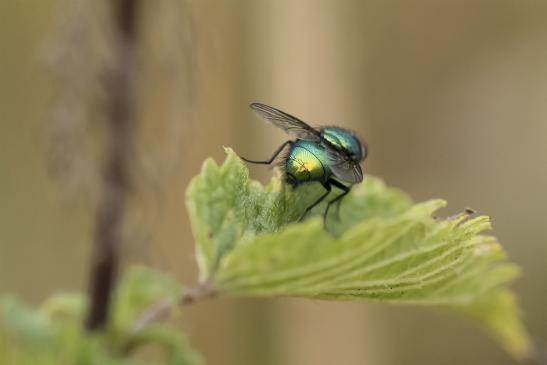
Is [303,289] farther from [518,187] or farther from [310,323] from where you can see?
[518,187]

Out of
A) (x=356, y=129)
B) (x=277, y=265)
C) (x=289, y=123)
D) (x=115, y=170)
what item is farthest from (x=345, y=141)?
(x=356, y=129)

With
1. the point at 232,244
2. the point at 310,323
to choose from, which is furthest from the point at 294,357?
the point at 232,244

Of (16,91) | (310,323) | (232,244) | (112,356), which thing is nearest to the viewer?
(232,244)

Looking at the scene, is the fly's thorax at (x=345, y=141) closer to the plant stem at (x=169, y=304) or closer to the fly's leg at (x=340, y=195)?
the fly's leg at (x=340, y=195)

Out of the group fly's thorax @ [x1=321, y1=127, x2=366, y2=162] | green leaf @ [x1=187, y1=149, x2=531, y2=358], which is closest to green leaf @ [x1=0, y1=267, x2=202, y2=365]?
green leaf @ [x1=187, y1=149, x2=531, y2=358]

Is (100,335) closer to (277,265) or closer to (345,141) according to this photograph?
(277,265)

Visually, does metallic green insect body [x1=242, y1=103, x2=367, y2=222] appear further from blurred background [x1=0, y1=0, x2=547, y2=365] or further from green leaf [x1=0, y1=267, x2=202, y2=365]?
blurred background [x1=0, y1=0, x2=547, y2=365]
